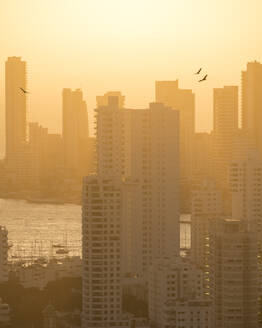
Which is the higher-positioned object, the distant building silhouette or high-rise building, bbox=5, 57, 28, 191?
high-rise building, bbox=5, 57, 28, 191

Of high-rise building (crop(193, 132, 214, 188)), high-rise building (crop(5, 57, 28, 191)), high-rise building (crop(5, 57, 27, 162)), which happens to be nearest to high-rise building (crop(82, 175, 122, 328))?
high-rise building (crop(193, 132, 214, 188))

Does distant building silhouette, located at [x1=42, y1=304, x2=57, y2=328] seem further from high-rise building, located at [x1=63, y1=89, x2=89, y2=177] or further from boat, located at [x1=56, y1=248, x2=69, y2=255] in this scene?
high-rise building, located at [x1=63, y1=89, x2=89, y2=177]

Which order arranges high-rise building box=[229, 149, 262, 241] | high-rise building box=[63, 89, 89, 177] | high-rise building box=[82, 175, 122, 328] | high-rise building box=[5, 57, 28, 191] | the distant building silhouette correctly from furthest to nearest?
1. high-rise building box=[5, 57, 28, 191]
2. high-rise building box=[63, 89, 89, 177]
3. high-rise building box=[229, 149, 262, 241]
4. high-rise building box=[82, 175, 122, 328]
5. the distant building silhouette

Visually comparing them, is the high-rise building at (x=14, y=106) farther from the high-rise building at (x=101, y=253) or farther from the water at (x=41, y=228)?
the high-rise building at (x=101, y=253)

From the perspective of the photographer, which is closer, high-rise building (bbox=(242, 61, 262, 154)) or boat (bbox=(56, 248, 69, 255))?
boat (bbox=(56, 248, 69, 255))

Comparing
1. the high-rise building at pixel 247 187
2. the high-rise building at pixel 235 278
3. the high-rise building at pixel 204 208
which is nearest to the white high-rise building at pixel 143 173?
the high-rise building at pixel 204 208

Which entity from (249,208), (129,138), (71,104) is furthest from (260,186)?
(71,104)

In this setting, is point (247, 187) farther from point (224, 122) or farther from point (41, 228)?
point (224, 122)
